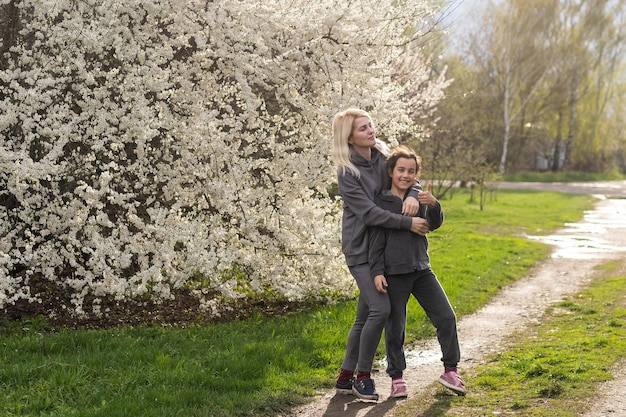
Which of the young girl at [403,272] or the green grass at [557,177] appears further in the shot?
the green grass at [557,177]

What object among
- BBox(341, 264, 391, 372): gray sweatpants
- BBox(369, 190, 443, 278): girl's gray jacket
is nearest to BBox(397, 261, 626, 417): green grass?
BBox(341, 264, 391, 372): gray sweatpants

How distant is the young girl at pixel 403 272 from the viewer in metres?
5.27

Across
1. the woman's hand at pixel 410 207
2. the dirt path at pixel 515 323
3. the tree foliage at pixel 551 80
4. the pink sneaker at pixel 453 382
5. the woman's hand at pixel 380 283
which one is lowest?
the dirt path at pixel 515 323

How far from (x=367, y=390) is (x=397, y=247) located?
1.00m

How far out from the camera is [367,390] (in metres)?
5.36

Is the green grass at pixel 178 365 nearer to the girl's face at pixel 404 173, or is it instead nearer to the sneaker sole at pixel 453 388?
the sneaker sole at pixel 453 388

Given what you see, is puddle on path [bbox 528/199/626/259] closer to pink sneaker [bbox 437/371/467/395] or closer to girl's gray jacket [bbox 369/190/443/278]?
pink sneaker [bbox 437/371/467/395]

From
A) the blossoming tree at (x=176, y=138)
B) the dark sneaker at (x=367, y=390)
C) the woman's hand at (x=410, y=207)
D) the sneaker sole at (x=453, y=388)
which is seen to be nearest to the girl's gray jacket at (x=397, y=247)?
the woman's hand at (x=410, y=207)

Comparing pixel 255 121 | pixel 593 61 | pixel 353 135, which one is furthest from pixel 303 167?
pixel 593 61

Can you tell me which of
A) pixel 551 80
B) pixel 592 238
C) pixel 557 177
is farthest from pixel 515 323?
pixel 557 177

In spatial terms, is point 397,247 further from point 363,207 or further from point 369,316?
point 369,316

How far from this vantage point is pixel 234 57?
303 inches

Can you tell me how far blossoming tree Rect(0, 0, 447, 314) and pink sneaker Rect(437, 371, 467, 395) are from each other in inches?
99.8

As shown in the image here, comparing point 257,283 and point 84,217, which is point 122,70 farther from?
point 257,283
